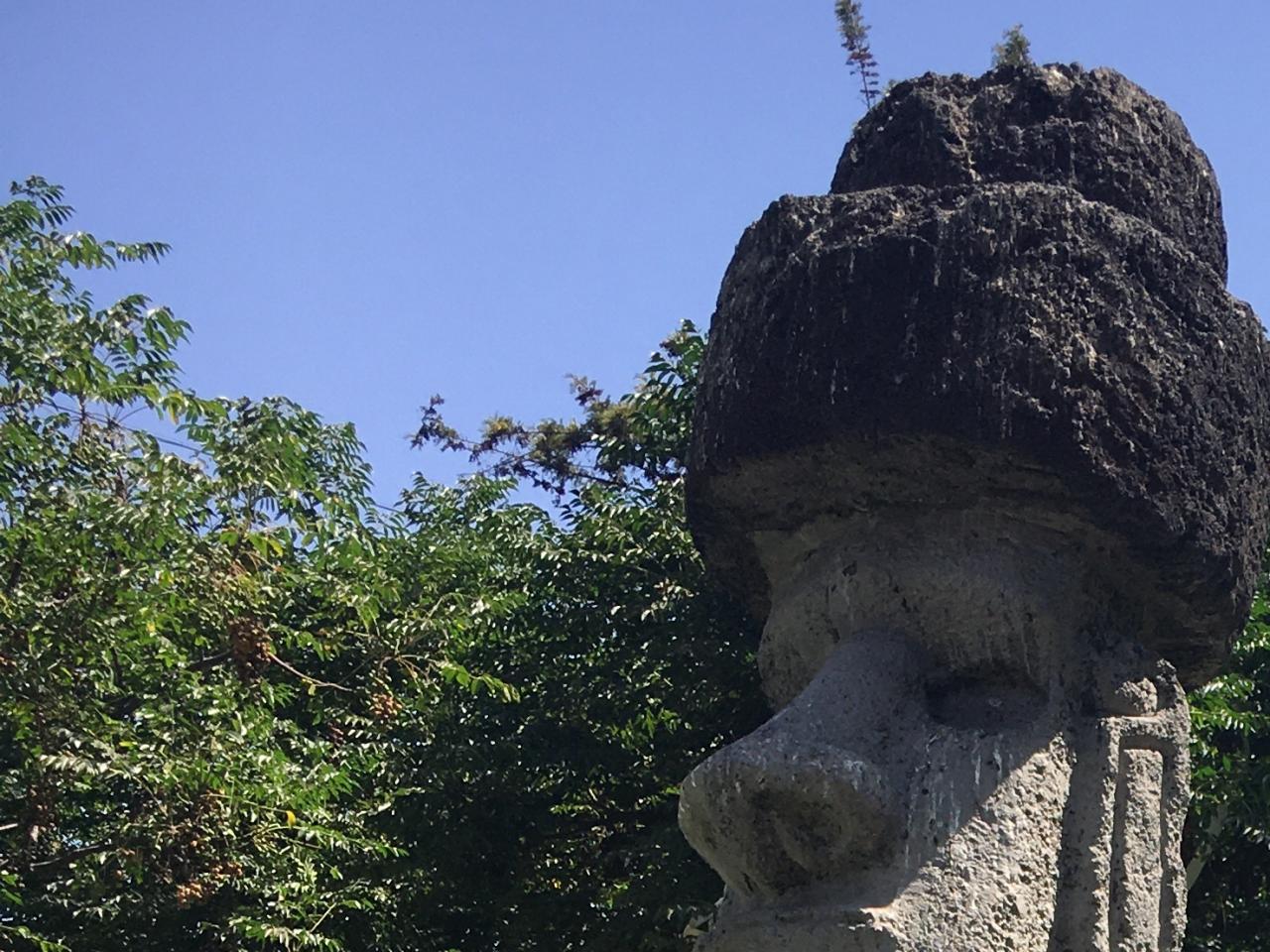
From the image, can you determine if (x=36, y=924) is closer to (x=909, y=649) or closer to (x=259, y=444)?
(x=259, y=444)

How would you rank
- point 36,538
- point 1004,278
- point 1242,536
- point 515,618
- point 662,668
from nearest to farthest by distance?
1. point 1004,278
2. point 1242,536
3. point 36,538
4. point 662,668
5. point 515,618

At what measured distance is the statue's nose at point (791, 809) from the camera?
439 cm

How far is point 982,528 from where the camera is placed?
485cm

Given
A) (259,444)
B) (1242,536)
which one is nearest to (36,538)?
(259,444)

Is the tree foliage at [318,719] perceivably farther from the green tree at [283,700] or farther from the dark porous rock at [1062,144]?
the dark porous rock at [1062,144]

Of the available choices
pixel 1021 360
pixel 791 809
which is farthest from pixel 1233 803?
pixel 791 809

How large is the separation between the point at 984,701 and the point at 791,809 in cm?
70

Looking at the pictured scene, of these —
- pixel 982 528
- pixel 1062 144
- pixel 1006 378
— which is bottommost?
pixel 982 528

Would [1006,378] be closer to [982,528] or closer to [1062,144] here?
[982,528]

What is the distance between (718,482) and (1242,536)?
153 centimetres

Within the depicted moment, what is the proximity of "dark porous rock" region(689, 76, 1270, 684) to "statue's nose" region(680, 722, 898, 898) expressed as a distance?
87cm

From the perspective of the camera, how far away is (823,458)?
4879 mm

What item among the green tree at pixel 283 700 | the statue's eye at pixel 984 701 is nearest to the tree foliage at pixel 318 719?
the green tree at pixel 283 700

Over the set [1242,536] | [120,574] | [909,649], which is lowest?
[909,649]
